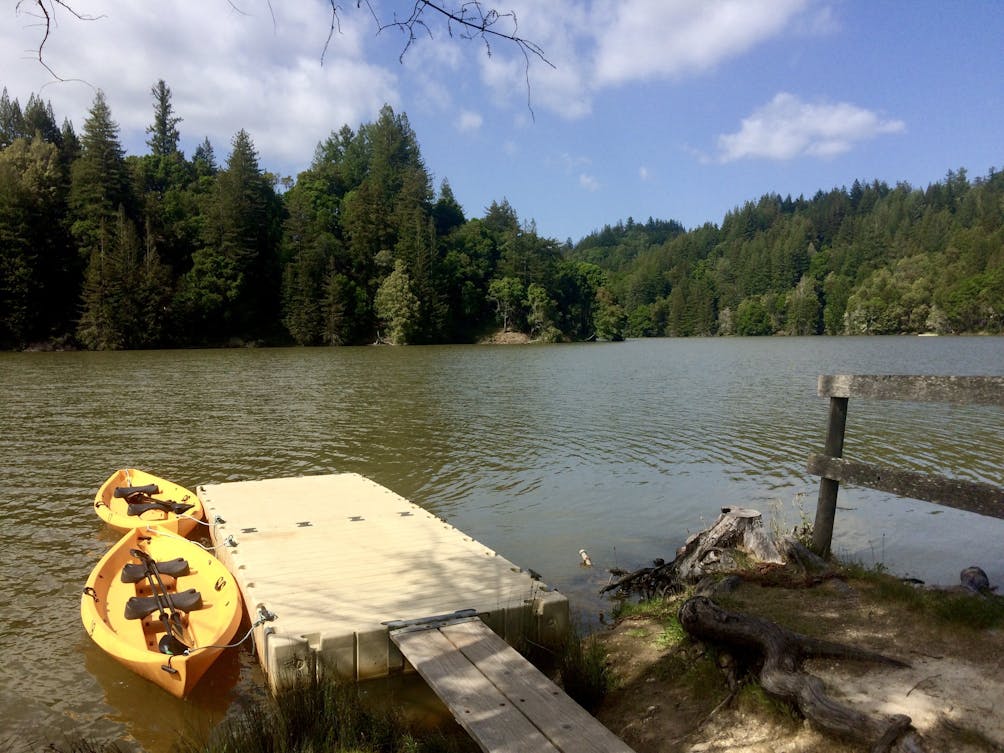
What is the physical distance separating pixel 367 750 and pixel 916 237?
161684mm

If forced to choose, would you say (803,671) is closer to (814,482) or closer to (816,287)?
(814,482)

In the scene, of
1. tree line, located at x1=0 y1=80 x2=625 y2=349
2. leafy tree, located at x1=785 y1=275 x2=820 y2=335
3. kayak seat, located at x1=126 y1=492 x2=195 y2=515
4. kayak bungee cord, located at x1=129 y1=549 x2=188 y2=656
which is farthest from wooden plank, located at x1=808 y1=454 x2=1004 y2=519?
leafy tree, located at x1=785 y1=275 x2=820 y2=335

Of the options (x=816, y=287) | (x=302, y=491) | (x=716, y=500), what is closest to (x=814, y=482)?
(x=716, y=500)

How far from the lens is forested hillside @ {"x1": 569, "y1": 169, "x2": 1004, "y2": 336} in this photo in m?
112

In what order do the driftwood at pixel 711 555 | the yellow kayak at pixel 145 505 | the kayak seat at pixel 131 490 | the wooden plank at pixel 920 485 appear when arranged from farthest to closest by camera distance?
1. the kayak seat at pixel 131 490
2. the yellow kayak at pixel 145 505
3. the driftwood at pixel 711 555
4. the wooden plank at pixel 920 485

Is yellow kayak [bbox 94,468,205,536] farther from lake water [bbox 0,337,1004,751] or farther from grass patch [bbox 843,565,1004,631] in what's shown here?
grass patch [bbox 843,565,1004,631]

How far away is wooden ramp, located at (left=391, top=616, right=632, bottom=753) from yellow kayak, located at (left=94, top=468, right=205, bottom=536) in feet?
18.2

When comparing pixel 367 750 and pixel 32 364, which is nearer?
pixel 367 750

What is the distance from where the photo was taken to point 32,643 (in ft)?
19.7

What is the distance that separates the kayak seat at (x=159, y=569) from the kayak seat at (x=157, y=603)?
435 millimetres

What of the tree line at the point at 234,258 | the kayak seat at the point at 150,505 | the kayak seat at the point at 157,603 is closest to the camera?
the kayak seat at the point at 157,603

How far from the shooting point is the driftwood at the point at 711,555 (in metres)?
6.57

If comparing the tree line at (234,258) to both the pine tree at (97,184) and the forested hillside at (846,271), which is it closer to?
the pine tree at (97,184)

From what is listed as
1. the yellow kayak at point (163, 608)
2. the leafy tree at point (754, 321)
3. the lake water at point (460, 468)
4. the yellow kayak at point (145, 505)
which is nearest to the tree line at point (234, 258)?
the lake water at point (460, 468)
